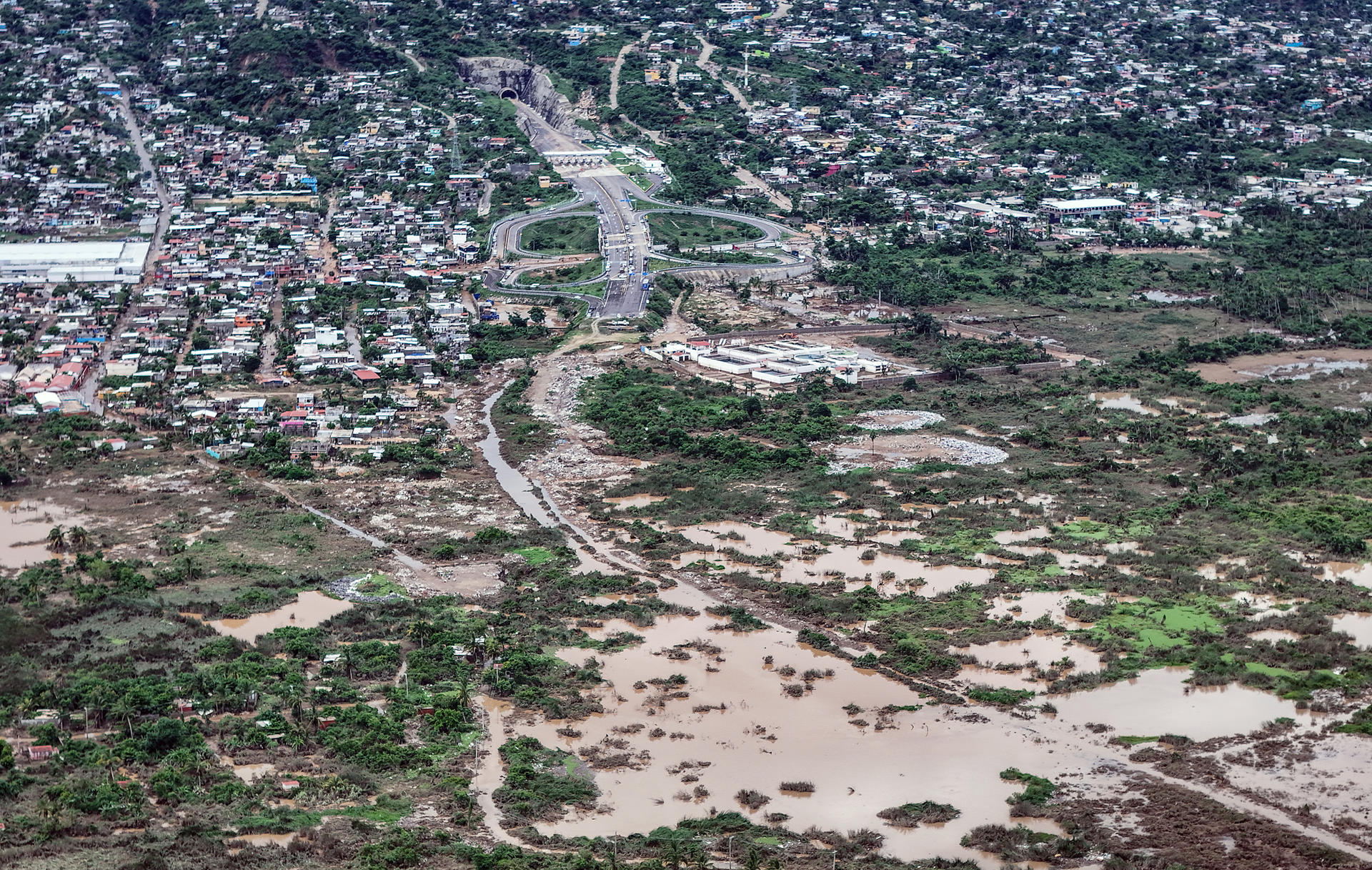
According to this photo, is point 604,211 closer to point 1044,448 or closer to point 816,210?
point 816,210

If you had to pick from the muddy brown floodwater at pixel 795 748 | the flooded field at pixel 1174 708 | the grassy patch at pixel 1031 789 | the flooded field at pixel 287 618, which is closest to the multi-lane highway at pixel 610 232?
the flooded field at pixel 287 618

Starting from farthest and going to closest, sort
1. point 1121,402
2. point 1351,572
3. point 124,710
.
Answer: point 1121,402, point 1351,572, point 124,710

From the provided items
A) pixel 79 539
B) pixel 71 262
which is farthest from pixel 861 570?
pixel 71 262

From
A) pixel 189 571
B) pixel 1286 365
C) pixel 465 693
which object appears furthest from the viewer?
pixel 1286 365

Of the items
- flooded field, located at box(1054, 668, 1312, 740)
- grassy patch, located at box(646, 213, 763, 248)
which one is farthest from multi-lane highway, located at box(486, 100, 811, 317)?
flooded field, located at box(1054, 668, 1312, 740)

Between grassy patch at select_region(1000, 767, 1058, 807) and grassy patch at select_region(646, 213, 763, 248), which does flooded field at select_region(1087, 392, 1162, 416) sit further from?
grassy patch at select_region(1000, 767, 1058, 807)

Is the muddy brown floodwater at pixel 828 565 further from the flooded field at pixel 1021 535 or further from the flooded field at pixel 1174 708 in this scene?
the flooded field at pixel 1174 708

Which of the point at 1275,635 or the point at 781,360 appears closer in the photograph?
the point at 1275,635

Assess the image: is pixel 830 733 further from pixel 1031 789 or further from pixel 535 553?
pixel 535 553
